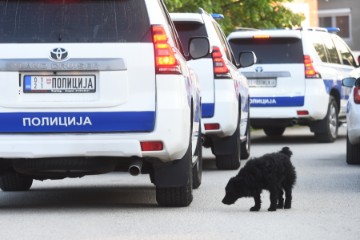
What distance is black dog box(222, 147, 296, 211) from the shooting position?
10992 millimetres

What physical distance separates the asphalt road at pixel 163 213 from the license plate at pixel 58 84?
96 cm

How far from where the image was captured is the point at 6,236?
930 cm

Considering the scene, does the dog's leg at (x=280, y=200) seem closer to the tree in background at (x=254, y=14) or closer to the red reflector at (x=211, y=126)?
the red reflector at (x=211, y=126)

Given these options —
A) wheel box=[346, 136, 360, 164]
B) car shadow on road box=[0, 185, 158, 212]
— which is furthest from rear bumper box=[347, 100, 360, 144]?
car shadow on road box=[0, 185, 158, 212]

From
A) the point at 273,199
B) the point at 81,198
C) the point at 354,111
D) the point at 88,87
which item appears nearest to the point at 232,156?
the point at 354,111

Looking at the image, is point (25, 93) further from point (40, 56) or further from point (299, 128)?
point (299, 128)

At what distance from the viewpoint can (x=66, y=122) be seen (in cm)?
1051

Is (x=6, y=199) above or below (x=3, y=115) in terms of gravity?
below

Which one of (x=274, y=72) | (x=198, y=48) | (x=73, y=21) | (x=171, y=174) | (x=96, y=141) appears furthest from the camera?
(x=274, y=72)

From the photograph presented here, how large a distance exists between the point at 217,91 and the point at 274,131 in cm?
1066

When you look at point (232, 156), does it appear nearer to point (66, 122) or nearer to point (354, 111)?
point (354, 111)

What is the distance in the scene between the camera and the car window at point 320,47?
76.7ft

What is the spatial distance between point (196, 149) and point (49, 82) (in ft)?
7.46

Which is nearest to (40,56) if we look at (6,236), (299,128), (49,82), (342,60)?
(49,82)
